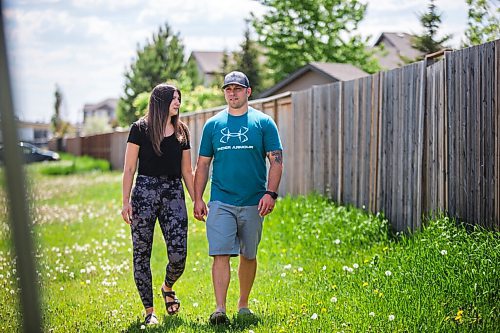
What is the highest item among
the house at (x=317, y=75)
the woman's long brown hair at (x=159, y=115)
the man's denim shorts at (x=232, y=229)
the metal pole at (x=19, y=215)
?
the house at (x=317, y=75)

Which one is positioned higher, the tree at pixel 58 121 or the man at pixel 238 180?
the tree at pixel 58 121

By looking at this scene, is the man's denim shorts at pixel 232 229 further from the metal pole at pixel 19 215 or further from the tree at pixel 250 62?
the tree at pixel 250 62

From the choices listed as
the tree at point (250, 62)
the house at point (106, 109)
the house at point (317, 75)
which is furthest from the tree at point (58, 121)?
the house at point (317, 75)

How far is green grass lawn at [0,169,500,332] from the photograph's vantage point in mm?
5297

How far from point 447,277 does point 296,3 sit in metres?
38.9

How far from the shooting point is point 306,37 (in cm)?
4294

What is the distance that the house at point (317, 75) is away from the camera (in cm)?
2569

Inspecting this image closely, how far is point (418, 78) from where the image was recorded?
8.20m

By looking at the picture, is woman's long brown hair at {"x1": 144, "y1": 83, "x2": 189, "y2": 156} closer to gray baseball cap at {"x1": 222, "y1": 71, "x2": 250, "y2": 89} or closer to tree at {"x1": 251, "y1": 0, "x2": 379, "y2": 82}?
gray baseball cap at {"x1": 222, "y1": 71, "x2": 250, "y2": 89}

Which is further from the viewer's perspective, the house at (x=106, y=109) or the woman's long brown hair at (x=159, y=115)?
the house at (x=106, y=109)

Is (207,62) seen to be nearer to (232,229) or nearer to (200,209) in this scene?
(200,209)

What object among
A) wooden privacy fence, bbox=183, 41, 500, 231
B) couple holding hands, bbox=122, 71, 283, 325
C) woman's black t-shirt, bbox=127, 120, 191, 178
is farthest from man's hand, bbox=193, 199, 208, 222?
wooden privacy fence, bbox=183, 41, 500, 231

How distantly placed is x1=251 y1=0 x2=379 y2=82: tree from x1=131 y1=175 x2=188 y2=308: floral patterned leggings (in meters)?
36.1

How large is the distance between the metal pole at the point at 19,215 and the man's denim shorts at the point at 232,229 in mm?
3411
